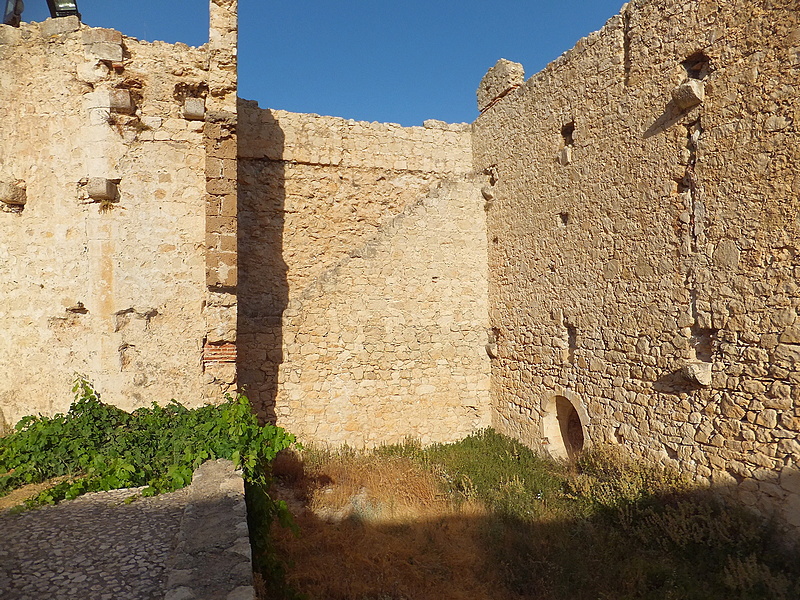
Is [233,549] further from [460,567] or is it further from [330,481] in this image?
[330,481]

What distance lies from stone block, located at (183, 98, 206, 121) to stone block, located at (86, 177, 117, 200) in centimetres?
107

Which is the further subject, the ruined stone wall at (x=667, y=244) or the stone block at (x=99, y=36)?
the stone block at (x=99, y=36)

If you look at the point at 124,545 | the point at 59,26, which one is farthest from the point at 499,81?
the point at 124,545

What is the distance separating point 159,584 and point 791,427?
4.86m

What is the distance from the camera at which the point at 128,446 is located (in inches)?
184

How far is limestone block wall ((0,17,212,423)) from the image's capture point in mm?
5262

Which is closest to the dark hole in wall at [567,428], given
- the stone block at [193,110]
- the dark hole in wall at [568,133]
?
the dark hole in wall at [568,133]

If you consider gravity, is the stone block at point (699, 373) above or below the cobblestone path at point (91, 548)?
above

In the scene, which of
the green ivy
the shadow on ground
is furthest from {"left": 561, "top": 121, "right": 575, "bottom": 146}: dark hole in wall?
the green ivy

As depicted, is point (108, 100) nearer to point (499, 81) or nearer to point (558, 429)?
point (499, 81)

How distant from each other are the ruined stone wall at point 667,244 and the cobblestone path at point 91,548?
479 cm

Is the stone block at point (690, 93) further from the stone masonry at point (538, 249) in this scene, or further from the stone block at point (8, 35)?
the stone block at point (8, 35)

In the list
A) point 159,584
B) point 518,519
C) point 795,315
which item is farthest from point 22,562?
point 795,315

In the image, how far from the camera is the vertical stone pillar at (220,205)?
5594mm
